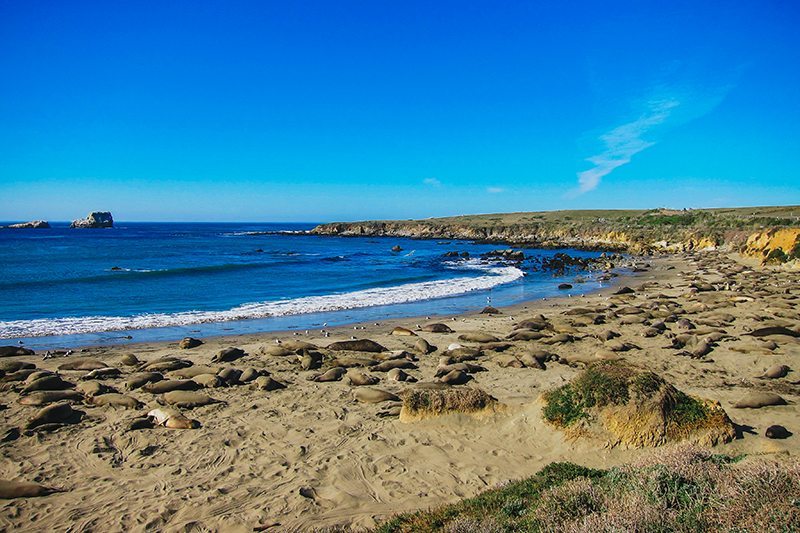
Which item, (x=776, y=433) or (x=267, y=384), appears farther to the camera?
(x=267, y=384)

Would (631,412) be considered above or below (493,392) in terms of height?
above

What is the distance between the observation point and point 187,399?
34.0 feet

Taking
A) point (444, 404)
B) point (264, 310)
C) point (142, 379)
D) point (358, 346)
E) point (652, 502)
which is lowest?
point (264, 310)

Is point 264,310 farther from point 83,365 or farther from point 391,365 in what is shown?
point 391,365

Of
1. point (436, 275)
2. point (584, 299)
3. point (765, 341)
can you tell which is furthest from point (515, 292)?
point (765, 341)

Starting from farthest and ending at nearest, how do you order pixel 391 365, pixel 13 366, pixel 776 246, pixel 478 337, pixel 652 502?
pixel 776 246 → pixel 478 337 → pixel 391 365 → pixel 13 366 → pixel 652 502

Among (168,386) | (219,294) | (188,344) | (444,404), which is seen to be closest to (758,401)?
(444,404)

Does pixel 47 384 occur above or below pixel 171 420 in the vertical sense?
above

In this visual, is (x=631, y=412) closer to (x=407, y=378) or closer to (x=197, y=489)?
(x=407, y=378)

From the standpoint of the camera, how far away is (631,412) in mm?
7598

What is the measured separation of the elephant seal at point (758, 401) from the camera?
890cm

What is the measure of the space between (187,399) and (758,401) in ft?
37.0

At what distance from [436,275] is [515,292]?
10025 mm

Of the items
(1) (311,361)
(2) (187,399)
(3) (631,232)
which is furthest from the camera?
(3) (631,232)
